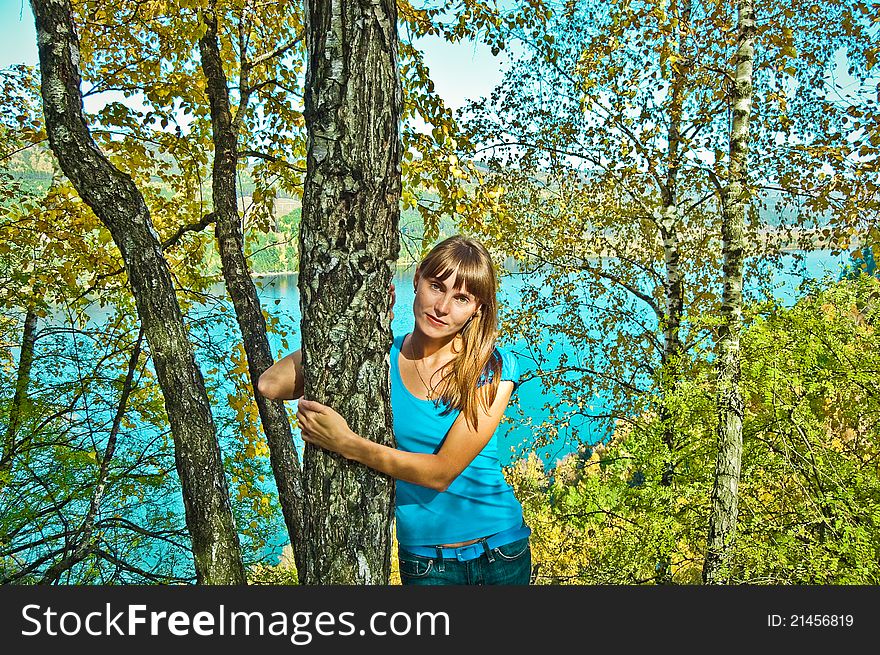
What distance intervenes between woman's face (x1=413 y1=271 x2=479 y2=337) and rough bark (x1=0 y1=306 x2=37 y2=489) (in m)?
5.19

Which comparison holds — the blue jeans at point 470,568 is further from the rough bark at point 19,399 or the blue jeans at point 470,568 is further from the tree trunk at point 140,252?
the rough bark at point 19,399

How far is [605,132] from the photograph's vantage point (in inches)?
311

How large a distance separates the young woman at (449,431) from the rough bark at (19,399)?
5016mm

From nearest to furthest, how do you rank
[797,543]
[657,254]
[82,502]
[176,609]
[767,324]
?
[176,609] < [797,543] < [767,324] < [82,502] < [657,254]

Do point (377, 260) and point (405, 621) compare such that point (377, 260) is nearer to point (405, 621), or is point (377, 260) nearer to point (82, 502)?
point (405, 621)

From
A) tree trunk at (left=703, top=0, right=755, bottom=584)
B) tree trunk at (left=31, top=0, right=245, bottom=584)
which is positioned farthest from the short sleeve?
tree trunk at (left=703, top=0, right=755, bottom=584)

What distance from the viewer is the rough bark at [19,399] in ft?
19.0

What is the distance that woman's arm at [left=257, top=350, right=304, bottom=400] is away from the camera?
7.18 ft

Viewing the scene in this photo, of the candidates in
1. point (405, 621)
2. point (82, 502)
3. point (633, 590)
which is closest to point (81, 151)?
point (405, 621)

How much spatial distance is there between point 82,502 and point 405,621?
21.4 ft

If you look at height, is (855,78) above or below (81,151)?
above

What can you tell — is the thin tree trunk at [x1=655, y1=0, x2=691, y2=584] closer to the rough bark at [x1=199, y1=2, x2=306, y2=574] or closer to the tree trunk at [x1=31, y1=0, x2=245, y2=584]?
the rough bark at [x1=199, y1=2, x2=306, y2=574]

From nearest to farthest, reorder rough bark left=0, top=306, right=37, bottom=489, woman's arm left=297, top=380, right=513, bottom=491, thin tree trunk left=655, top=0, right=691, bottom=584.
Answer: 1. woman's arm left=297, top=380, right=513, bottom=491
2. rough bark left=0, top=306, right=37, bottom=489
3. thin tree trunk left=655, top=0, right=691, bottom=584

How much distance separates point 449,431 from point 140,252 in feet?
7.27
